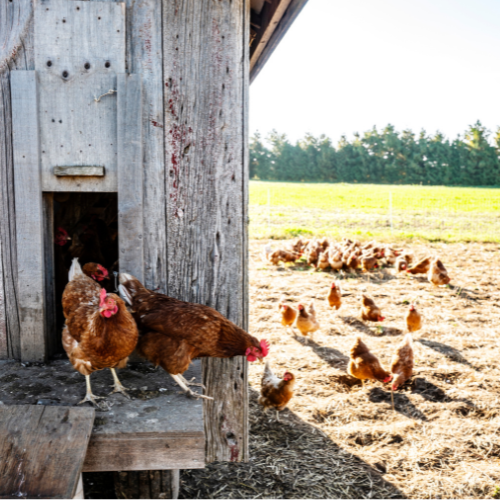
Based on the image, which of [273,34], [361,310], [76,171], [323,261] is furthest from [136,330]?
[323,261]

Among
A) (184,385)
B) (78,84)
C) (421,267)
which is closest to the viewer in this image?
(184,385)

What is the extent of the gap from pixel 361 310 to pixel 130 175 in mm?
4871

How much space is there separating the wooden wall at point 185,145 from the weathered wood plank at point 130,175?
→ 5 cm

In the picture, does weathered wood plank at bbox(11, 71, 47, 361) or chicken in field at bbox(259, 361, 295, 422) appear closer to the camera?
weathered wood plank at bbox(11, 71, 47, 361)

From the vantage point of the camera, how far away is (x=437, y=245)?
535 inches

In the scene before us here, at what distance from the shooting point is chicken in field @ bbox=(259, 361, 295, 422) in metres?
4.23

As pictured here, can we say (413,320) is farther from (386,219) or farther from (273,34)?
(386,219)

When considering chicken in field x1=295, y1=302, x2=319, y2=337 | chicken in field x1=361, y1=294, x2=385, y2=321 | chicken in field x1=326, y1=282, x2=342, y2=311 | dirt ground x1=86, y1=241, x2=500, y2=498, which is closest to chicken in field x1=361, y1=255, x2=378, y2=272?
dirt ground x1=86, y1=241, x2=500, y2=498

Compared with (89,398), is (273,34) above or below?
above

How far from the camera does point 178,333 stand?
7.93ft

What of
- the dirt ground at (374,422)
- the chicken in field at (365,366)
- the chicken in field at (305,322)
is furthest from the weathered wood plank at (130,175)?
the chicken in field at (305,322)

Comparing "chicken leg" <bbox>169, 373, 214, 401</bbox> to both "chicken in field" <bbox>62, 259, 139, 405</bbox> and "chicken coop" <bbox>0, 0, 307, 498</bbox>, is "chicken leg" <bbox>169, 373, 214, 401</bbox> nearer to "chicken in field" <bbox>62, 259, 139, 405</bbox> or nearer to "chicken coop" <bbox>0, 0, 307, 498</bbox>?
"chicken coop" <bbox>0, 0, 307, 498</bbox>

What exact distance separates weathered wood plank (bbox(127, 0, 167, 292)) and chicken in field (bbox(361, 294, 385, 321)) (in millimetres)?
4453

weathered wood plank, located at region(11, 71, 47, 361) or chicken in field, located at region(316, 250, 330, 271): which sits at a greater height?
weathered wood plank, located at region(11, 71, 47, 361)
